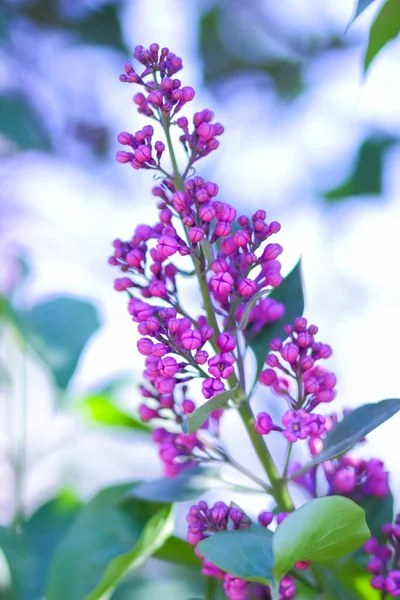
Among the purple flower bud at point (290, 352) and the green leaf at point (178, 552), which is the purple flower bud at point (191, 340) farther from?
the green leaf at point (178, 552)

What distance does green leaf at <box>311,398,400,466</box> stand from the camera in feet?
1.70

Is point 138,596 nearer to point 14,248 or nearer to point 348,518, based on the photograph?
point 348,518

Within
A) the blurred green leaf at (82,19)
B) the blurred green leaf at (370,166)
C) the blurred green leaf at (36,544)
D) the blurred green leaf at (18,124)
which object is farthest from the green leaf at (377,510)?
the blurred green leaf at (82,19)

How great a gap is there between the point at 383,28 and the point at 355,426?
295mm

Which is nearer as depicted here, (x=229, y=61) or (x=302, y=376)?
(x=302, y=376)

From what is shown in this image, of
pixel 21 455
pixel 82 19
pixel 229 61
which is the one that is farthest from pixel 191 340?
pixel 229 61

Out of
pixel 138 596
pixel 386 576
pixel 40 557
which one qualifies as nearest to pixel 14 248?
pixel 40 557

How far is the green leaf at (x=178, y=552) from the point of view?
2.45 feet

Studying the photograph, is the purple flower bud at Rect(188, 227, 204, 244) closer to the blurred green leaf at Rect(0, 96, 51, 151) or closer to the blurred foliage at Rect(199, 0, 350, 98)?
the blurred green leaf at Rect(0, 96, 51, 151)

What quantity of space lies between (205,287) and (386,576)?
0.27 m

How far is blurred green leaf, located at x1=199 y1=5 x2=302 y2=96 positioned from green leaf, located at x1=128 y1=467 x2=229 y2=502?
5.00 feet

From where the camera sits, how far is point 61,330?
3.23 ft

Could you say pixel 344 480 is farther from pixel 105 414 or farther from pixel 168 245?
pixel 105 414

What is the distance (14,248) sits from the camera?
1627mm
